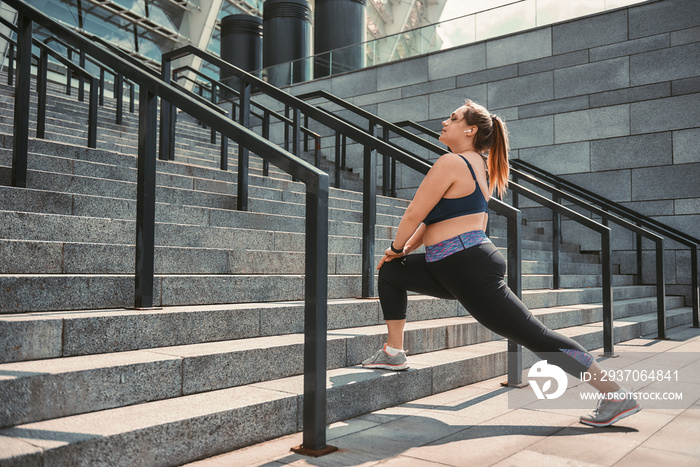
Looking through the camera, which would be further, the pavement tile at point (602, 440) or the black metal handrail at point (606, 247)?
the black metal handrail at point (606, 247)

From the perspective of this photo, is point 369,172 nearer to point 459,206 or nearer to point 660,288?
point 459,206

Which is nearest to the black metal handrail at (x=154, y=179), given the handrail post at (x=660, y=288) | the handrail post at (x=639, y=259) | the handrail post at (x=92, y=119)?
the handrail post at (x=92, y=119)

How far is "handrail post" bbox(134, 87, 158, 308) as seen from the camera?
3129mm

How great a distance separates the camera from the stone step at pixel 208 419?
2.08m

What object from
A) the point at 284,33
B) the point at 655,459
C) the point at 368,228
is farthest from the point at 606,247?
the point at 284,33

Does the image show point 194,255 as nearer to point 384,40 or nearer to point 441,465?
point 441,465

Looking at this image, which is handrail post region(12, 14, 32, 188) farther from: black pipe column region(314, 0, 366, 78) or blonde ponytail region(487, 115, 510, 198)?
black pipe column region(314, 0, 366, 78)

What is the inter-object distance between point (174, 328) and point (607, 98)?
8693 mm

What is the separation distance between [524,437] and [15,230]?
9.23 feet

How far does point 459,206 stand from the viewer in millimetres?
3092

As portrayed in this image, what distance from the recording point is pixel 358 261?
16.6 ft

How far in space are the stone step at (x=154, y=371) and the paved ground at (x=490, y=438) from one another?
1.28 ft

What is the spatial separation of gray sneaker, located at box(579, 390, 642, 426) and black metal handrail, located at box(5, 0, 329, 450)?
145cm

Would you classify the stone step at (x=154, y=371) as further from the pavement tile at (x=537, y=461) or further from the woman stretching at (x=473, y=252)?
the pavement tile at (x=537, y=461)
